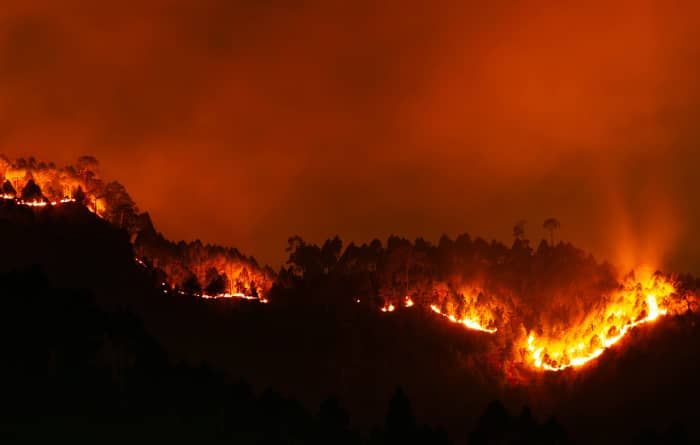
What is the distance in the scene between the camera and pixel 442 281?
6156 inches

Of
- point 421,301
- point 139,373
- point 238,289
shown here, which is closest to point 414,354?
point 421,301

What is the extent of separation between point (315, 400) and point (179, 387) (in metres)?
32.4

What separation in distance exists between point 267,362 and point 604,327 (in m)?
46.3

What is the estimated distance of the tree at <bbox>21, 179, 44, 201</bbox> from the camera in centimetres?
13050

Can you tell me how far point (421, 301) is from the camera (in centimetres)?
15025

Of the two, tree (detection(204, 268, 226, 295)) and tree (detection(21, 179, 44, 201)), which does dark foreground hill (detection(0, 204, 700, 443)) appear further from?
tree (detection(204, 268, 226, 295))

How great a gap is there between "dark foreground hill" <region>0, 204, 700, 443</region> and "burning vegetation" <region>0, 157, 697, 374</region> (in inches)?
134

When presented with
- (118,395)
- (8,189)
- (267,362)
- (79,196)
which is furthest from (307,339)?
(118,395)

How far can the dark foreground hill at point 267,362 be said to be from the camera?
88000mm

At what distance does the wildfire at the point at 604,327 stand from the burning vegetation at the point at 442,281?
0.54 feet

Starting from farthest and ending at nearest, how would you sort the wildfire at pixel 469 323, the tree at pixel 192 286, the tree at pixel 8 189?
the wildfire at pixel 469 323, the tree at pixel 192 286, the tree at pixel 8 189

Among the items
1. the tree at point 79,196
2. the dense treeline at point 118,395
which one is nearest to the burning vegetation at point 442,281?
the tree at point 79,196

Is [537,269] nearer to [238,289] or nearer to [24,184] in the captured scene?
[238,289]

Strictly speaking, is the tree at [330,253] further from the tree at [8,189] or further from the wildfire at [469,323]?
the tree at [8,189]
